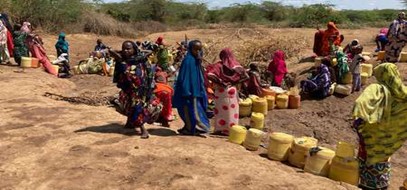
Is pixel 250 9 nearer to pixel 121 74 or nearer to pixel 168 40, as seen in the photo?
pixel 168 40

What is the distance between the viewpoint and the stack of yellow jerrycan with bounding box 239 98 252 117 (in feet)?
32.2

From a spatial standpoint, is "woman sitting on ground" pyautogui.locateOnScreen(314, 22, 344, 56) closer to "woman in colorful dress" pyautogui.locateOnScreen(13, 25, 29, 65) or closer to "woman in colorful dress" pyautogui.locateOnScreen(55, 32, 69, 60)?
"woman in colorful dress" pyautogui.locateOnScreen(55, 32, 69, 60)

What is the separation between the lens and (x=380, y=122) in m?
5.36

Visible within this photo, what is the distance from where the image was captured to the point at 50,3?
23.9 meters

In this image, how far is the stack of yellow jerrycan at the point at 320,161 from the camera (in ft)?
19.2

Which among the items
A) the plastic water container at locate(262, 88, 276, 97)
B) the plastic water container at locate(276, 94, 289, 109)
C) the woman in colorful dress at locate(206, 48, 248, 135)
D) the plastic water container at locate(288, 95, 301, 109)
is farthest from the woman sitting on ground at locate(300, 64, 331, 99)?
the woman in colorful dress at locate(206, 48, 248, 135)

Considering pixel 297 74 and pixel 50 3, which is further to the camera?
pixel 50 3

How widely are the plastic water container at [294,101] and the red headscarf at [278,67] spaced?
0.97 m

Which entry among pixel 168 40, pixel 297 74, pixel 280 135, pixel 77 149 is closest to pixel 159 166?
pixel 77 149

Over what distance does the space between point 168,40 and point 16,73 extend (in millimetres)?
12091

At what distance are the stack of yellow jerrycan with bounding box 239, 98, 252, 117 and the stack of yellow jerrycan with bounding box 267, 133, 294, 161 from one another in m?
3.34

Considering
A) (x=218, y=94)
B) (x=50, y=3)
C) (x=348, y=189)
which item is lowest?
(x=348, y=189)

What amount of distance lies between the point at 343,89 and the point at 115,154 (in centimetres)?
697

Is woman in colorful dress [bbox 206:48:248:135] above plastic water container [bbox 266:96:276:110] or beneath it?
above
